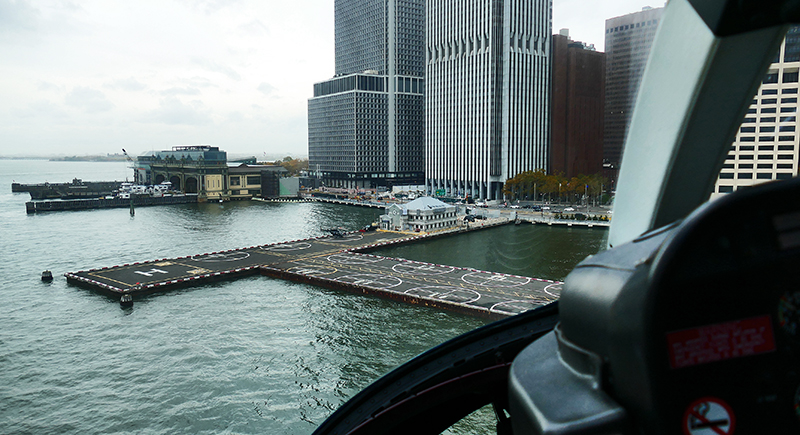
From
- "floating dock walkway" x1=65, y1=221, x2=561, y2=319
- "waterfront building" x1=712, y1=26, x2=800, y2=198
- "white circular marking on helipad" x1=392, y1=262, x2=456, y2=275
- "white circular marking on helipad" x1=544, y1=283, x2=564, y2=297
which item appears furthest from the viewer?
"white circular marking on helipad" x1=392, y1=262, x2=456, y2=275

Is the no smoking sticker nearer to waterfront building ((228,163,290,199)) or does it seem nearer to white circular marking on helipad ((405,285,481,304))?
white circular marking on helipad ((405,285,481,304))

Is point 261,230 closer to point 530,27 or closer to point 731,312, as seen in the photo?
point 530,27

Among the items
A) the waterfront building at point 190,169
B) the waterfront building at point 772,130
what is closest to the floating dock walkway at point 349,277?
the waterfront building at point 772,130

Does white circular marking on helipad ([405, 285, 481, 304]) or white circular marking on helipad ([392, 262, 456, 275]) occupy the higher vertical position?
white circular marking on helipad ([392, 262, 456, 275])

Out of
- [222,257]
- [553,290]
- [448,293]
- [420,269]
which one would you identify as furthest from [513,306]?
[222,257]

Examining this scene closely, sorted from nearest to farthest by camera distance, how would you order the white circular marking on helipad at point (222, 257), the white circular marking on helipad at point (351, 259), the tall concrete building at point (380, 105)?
the white circular marking on helipad at point (351, 259) < the white circular marking on helipad at point (222, 257) < the tall concrete building at point (380, 105)

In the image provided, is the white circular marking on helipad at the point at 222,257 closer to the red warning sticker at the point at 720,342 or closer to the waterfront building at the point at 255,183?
the red warning sticker at the point at 720,342

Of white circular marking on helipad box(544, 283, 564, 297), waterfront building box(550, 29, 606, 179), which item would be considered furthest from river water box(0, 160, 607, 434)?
waterfront building box(550, 29, 606, 179)

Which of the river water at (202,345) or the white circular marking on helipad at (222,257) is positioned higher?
the white circular marking on helipad at (222,257)
